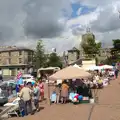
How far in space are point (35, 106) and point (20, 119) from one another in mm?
1972

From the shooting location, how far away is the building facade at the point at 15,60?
9538 cm

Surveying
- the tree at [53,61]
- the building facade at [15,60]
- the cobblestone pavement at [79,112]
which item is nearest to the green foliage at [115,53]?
the tree at [53,61]

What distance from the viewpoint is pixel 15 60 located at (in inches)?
3839

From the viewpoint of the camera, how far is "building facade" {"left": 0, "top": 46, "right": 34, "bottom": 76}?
95.4m

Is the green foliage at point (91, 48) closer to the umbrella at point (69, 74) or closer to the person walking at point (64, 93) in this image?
the umbrella at point (69, 74)

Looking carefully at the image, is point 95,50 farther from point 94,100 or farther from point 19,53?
point 94,100

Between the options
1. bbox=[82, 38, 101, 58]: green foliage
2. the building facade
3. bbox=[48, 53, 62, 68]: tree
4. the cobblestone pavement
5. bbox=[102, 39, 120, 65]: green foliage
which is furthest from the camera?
the building facade

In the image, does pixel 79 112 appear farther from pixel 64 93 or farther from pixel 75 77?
pixel 75 77

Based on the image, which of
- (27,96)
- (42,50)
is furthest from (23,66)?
(27,96)

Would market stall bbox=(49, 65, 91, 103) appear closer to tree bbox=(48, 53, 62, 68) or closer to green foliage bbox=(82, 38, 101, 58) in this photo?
green foliage bbox=(82, 38, 101, 58)

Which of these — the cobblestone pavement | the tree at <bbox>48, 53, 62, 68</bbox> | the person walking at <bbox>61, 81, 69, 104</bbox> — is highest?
the tree at <bbox>48, 53, 62, 68</bbox>

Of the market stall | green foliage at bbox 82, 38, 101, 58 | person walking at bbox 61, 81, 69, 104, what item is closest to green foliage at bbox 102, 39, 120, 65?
green foliage at bbox 82, 38, 101, 58

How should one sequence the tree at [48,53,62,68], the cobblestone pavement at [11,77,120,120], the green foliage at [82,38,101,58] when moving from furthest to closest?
the tree at [48,53,62,68]
the green foliage at [82,38,101,58]
the cobblestone pavement at [11,77,120,120]

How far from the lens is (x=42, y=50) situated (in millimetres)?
76562
